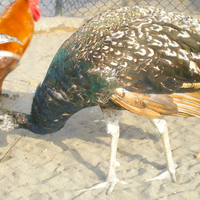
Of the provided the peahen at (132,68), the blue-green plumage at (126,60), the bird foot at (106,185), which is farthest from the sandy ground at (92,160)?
the blue-green plumage at (126,60)

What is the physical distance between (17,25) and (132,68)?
8.24 ft

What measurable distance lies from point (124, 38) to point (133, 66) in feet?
0.92

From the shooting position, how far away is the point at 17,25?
14.0 ft

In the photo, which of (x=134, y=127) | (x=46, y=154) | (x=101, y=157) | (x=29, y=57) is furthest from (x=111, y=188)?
(x=29, y=57)

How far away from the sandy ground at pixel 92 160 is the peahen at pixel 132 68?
0.18m

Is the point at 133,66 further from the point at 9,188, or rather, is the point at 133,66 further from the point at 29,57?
the point at 29,57

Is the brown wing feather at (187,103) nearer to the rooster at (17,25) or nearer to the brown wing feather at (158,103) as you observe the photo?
the brown wing feather at (158,103)

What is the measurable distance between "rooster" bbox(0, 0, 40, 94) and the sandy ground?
0.83 metres

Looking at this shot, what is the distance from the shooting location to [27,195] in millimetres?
2756

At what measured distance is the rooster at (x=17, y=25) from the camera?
4048mm

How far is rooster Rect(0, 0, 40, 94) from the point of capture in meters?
4.05

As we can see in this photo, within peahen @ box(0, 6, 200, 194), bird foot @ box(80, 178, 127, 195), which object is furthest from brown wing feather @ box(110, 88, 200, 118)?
bird foot @ box(80, 178, 127, 195)

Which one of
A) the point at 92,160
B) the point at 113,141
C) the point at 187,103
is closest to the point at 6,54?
the point at 92,160

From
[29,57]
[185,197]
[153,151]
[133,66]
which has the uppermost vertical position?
[133,66]
